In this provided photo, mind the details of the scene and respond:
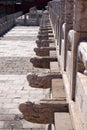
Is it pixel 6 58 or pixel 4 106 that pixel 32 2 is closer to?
pixel 6 58

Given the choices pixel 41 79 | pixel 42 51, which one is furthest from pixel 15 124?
pixel 41 79

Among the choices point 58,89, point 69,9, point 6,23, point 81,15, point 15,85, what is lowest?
point 6,23

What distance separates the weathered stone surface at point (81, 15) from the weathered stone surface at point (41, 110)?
103 centimetres

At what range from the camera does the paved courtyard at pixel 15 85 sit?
25.3 feet

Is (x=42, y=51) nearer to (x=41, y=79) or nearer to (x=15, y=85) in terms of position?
(x=41, y=79)

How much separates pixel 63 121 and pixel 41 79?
165 centimetres

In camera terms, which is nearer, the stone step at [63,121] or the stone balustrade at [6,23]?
the stone step at [63,121]

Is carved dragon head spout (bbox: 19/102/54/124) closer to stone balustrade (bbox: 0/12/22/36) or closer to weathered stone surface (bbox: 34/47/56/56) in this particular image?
weathered stone surface (bbox: 34/47/56/56)

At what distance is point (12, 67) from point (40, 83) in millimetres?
8440

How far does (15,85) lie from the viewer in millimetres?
10945

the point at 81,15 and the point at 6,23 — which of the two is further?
the point at 6,23

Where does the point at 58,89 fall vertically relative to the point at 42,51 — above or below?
above

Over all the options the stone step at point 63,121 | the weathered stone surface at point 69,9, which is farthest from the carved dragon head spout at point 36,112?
the weathered stone surface at point 69,9

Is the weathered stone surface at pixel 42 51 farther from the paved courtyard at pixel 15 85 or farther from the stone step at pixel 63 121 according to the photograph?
the stone step at pixel 63 121
